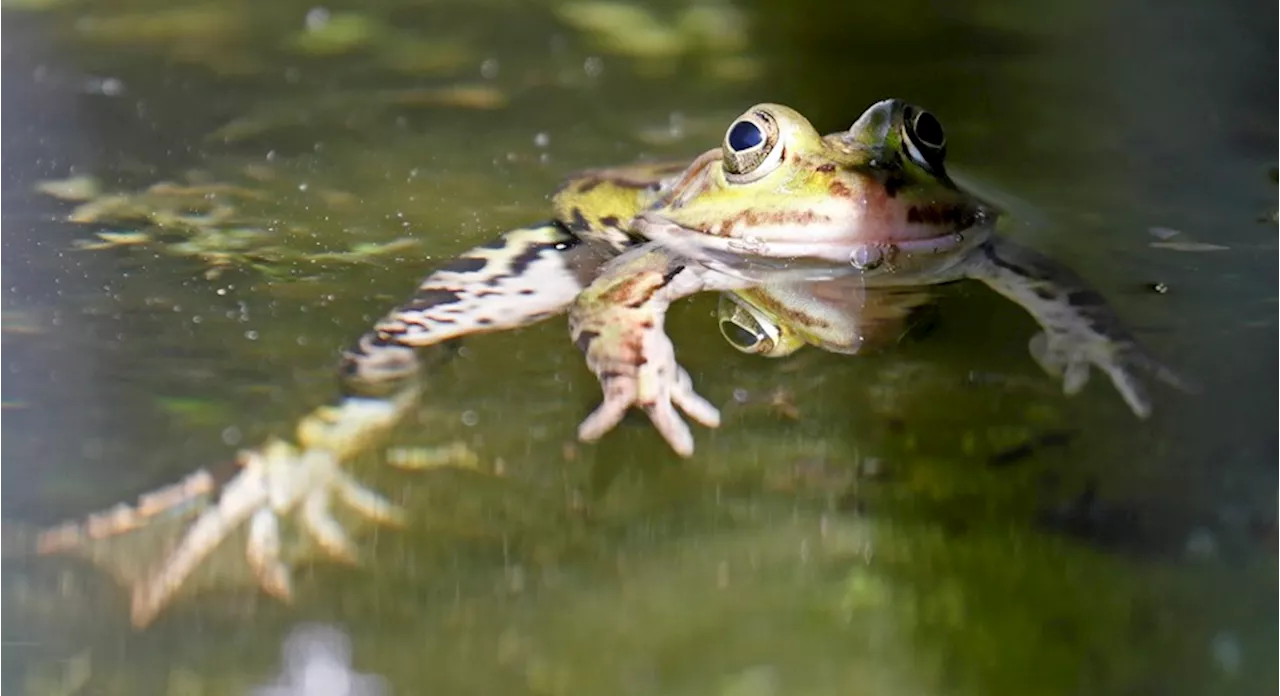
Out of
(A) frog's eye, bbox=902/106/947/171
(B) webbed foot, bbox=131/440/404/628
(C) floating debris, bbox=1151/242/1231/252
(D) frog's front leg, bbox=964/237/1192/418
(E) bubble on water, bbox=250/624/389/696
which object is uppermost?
(A) frog's eye, bbox=902/106/947/171

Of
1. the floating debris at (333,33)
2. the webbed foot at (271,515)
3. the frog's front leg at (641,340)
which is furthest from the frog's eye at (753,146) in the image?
the floating debris at (333,33)

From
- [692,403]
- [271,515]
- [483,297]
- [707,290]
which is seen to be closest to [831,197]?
[707,290]

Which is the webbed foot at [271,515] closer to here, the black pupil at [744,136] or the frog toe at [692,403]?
the frog toe at [692,403]

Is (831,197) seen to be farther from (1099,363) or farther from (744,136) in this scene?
(1099,363)

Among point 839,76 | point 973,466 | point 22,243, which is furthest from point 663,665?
point 839,76

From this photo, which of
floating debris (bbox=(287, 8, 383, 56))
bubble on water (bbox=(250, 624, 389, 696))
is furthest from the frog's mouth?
floating debris (bbox=(287, 8, 383, 56))

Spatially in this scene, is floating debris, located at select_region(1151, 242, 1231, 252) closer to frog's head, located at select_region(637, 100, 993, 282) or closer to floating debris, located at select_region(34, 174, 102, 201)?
frog's head, located at select_region(637, 100, 993, 282)
